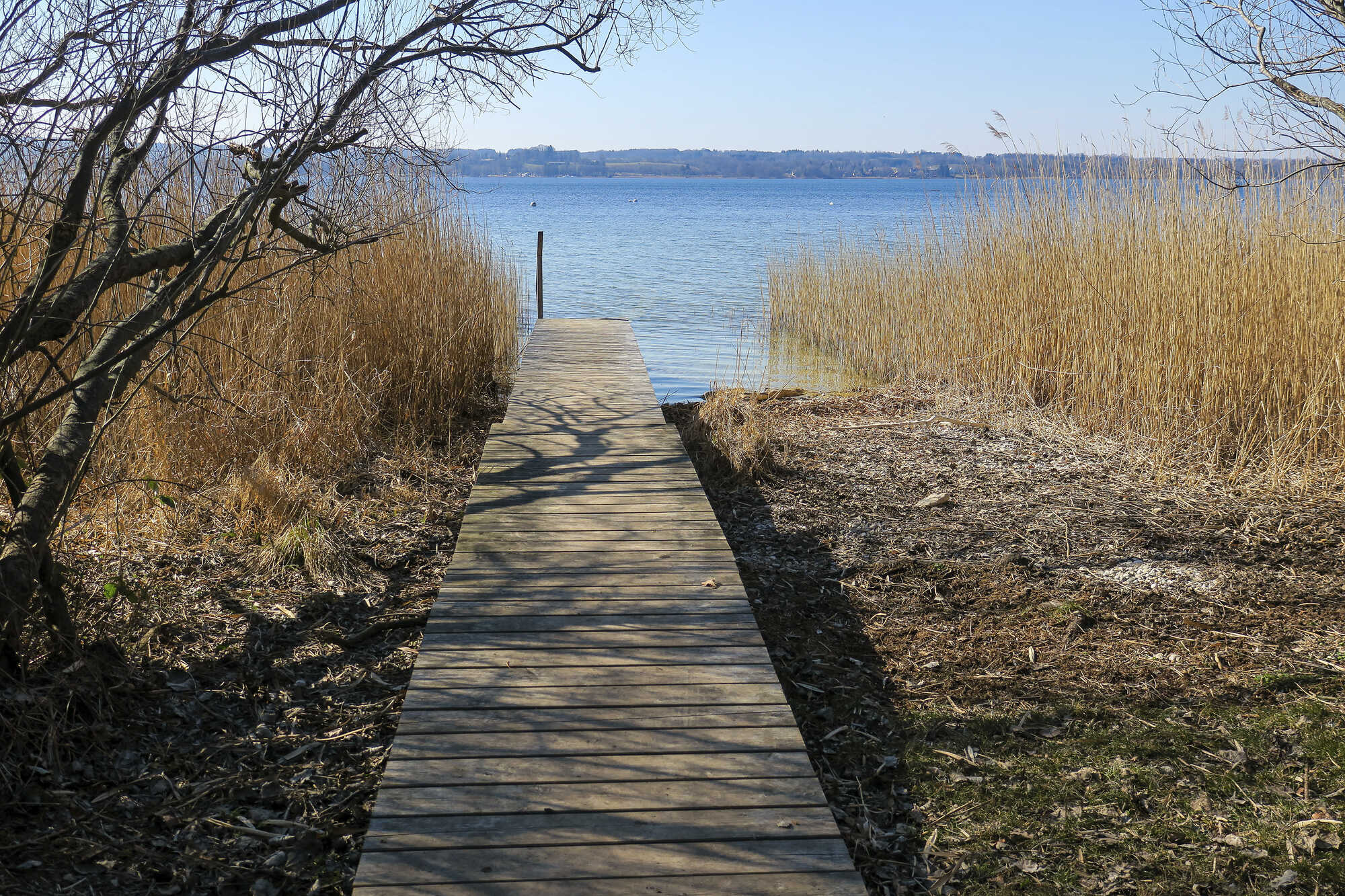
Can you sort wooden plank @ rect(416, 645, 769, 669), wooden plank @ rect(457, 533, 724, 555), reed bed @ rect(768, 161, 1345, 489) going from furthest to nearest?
reed bed @ rect(768, 161, 1345, 489), wooden plank @ rect(457, 533, 724, 555), wooden plank @ rect(416, 645, 769, 669)

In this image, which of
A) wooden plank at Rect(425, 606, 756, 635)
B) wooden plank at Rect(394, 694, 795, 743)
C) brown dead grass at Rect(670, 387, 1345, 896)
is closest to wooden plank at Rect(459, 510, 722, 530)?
brown dead grass at Rect(670, 387, 1345, 896)

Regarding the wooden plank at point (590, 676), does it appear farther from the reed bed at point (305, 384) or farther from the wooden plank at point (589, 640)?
the reed bed at point (305, 384)

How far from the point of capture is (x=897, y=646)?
119 inches

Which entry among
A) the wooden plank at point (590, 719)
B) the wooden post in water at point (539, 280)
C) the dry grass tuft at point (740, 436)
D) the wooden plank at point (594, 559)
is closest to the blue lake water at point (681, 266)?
the wooden post in water at point (539, 280)

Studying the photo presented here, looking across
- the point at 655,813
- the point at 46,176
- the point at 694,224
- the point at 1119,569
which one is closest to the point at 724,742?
the point at 655,813

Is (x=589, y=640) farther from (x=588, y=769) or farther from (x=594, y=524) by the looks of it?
(x=594, y=524)

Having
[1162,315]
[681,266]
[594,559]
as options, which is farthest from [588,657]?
[681,266]

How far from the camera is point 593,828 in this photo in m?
1.73

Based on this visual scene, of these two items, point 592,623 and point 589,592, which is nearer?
point 592,623

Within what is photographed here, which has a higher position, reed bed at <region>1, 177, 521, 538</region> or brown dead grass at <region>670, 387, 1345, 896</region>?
reed bed at <region>1, 177, 521, 538</region>

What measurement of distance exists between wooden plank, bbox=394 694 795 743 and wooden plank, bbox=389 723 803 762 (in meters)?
0.02

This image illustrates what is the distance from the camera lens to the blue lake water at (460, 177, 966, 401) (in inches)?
376

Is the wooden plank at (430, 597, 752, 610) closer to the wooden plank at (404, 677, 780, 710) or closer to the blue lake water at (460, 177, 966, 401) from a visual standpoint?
the wooden plank at (404, 677, 780, 710)

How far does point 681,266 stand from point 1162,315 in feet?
52.0
